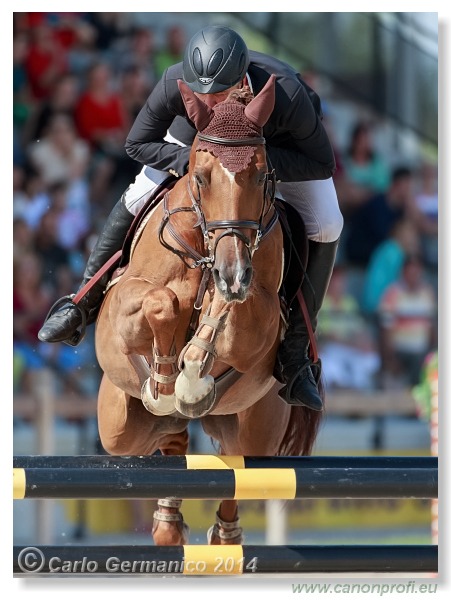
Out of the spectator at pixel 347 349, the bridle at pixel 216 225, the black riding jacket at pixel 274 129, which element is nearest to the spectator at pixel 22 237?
the spectator at pixel 347 349

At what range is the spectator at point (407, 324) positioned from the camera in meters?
10.2

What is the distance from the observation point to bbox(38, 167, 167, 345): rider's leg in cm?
488

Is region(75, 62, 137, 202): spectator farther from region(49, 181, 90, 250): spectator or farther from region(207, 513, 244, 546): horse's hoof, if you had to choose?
region(207, 513, 244, 546): horse's hoof

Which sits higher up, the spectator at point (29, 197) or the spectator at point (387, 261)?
the spectator at point (29, 197)

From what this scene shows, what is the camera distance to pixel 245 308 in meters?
4.21

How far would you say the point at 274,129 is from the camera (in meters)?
4.38

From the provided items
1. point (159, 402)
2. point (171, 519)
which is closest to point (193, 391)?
point (159, 402)

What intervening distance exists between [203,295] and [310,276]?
991 millimetres

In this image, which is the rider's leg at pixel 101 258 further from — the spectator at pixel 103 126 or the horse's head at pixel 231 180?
the spectator at pixel 103 126

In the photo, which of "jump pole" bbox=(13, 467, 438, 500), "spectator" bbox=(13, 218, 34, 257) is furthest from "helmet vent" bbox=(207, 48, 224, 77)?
"spectator" bbox=(13, 218, 34, 257)

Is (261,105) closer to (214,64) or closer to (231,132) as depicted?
(231,132)

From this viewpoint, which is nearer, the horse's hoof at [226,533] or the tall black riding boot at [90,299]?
the tall black riding boot at [90,299]
